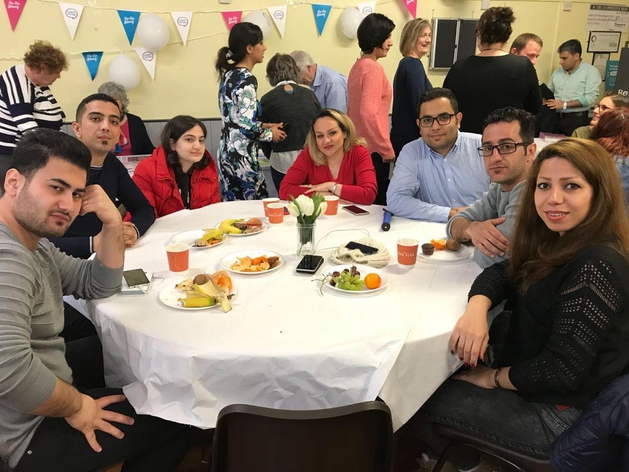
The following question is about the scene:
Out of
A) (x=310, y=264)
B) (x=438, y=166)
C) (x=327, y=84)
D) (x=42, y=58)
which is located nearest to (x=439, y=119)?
(x=438, y=166)

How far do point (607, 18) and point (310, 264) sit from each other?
6.14m

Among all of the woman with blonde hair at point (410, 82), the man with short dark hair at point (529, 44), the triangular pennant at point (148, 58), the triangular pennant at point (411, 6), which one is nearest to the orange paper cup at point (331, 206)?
the woman with blonde hair at point (410, 82)

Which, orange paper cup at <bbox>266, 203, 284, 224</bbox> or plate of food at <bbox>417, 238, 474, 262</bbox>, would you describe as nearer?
plate of food at <bbox>417, 238, 474, 262</bbox>

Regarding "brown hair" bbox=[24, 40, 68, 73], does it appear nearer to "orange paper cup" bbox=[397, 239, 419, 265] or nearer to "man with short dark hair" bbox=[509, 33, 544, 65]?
"orange paper cup" bbox=[397, 239, 419, 265]

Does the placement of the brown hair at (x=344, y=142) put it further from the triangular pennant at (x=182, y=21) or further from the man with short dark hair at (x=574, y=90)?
the man with short dark hair at (x=574, y=90)

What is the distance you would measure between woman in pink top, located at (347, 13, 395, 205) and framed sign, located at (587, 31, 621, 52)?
386 centimetres

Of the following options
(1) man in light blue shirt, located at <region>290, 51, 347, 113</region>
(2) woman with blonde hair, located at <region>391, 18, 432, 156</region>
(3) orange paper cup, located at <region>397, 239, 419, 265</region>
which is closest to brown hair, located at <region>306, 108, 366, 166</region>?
(2) woman with blonde hair, located at <region>391, 18, 432, 156</region>

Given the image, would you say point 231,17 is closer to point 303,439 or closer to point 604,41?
point 303,439

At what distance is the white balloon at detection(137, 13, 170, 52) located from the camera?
429 centimetres

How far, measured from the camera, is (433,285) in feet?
5.22

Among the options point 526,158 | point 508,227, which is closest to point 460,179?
point 526,158

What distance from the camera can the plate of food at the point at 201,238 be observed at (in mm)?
1927

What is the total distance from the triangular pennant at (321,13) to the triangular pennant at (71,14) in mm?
2147

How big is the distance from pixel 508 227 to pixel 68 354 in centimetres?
157
